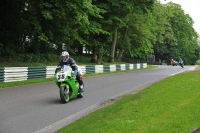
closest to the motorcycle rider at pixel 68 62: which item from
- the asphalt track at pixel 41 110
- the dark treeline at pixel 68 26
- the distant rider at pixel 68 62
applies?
the distant rider at pixel 68 62

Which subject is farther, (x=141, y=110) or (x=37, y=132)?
(x=141, y=110)

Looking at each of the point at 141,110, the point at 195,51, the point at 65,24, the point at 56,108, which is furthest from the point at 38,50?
the point at 195,51

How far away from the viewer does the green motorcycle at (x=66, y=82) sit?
34.4ft

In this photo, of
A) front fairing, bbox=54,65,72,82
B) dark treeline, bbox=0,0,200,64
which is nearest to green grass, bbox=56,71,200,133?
front fairing, bbox=54,65,72,82

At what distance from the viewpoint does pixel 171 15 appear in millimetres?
78438

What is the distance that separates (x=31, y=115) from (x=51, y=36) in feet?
64.5

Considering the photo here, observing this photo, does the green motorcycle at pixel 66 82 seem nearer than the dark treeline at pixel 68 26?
Yes

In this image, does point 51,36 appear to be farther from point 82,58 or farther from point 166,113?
A: point 166,113

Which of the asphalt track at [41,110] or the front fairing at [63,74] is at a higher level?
the front fairing at [63,74]

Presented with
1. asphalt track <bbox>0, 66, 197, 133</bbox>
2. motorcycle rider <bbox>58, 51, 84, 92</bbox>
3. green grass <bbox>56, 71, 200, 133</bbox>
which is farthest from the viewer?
motorcycle rider <bbox>58, 51, 84, 92</bbox>

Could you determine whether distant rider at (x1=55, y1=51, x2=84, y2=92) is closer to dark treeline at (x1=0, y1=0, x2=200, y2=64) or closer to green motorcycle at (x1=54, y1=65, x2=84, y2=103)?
green motorcycle at (x1=54, y1=65, x2=84, y2=103)

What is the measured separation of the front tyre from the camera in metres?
10.5

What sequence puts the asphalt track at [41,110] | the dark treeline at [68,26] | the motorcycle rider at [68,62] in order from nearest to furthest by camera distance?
the asphalt track at [41,110], the motorcycle rider at [68,62], the dark treeline at [68,26]

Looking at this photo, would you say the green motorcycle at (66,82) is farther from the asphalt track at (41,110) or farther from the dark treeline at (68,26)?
the dark treeline at (68,26)
